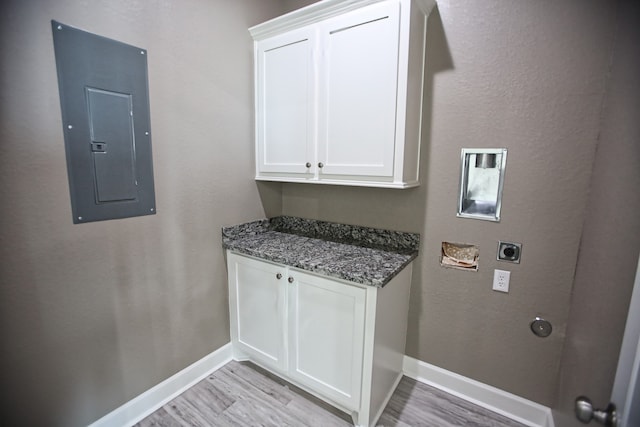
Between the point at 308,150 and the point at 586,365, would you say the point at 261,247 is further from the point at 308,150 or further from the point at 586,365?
the point at 586,365

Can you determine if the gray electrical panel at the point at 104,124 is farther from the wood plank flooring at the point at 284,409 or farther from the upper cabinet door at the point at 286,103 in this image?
the wood plank flooring at the point at 284,409

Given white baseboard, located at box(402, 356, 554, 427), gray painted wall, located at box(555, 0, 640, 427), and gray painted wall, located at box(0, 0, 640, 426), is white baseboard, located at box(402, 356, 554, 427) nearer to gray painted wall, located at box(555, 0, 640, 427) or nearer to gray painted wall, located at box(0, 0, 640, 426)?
gray painted wall, located at box(0, 0, 640, 426)

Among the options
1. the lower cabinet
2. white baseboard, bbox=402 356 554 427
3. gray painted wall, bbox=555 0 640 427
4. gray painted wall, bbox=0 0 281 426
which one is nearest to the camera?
gray painted wall, bbox=555 0 640 427

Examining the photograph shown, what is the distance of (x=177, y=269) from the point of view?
5.80 feet

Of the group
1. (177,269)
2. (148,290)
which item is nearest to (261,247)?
(177,269)

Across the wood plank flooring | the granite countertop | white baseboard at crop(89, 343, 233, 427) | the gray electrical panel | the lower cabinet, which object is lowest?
the wood plank flooring

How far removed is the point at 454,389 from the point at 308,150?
179 cm

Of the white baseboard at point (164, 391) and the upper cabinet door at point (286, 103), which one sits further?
the upper cabinet door at point (286, 103)

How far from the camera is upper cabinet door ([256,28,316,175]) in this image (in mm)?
1762

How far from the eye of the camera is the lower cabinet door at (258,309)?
1.78m

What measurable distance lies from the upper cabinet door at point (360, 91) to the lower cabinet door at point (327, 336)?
69 cm

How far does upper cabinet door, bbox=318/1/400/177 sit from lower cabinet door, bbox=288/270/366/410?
69 centimetres

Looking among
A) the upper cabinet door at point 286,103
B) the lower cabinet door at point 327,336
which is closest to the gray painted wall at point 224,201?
the upper cabinet door at point 286,103

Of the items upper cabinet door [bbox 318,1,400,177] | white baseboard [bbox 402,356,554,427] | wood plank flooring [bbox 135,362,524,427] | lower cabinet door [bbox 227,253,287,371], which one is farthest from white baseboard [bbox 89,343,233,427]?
upper cabinet door [bbox 318,1,400,177]
